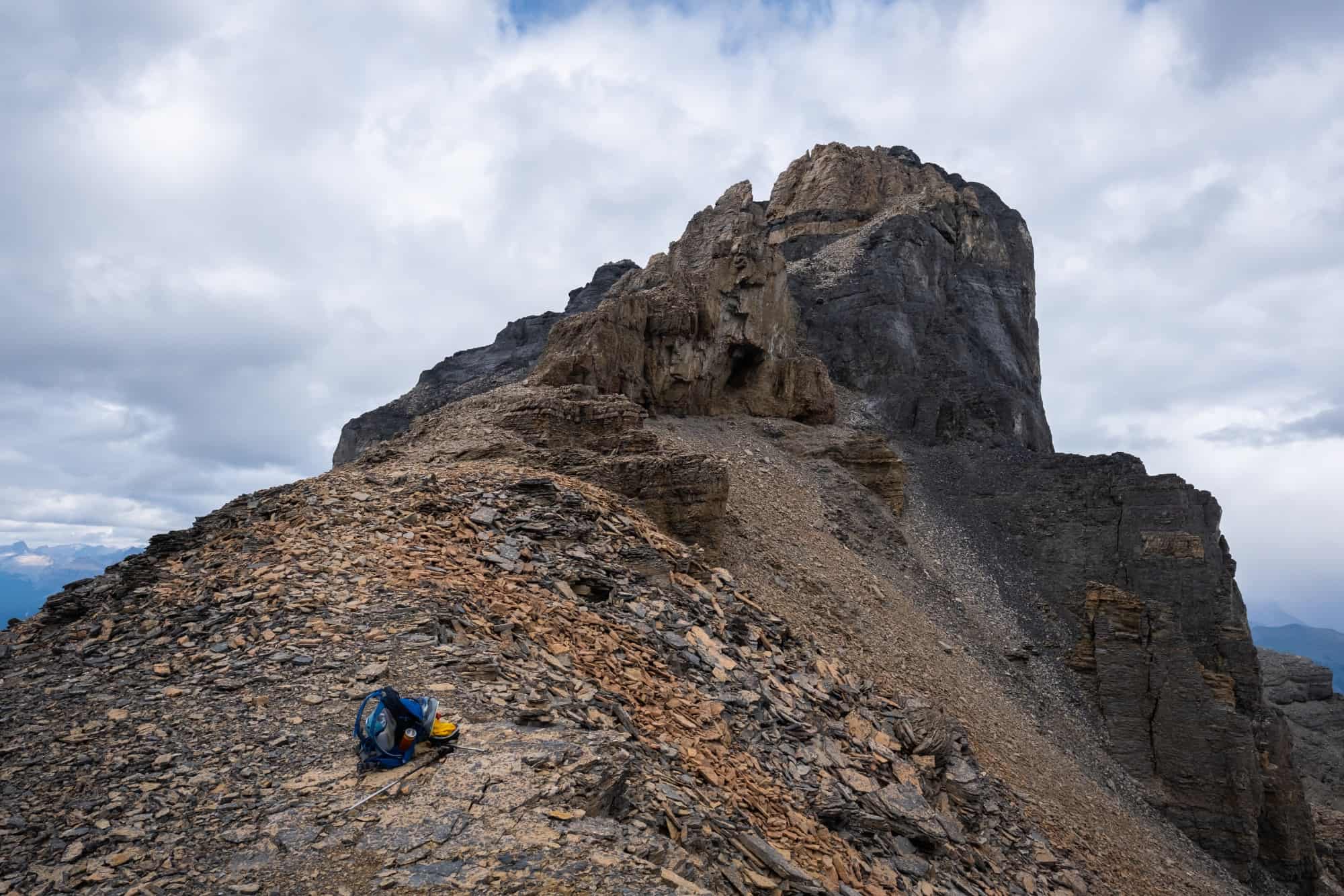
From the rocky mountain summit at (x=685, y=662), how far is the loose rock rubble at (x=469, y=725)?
0.13 ft

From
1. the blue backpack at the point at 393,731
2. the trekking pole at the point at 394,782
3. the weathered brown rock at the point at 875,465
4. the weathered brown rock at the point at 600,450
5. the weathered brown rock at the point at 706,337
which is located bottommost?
the trekking pole at the point at 394,782

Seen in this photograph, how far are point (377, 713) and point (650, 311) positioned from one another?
79.5ft

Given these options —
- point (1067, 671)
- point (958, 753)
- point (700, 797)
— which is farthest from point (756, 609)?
point (1067, 671)

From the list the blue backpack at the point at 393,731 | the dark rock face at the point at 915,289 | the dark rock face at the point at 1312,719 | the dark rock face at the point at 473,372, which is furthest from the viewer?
the dark rock face at the point at 473,372

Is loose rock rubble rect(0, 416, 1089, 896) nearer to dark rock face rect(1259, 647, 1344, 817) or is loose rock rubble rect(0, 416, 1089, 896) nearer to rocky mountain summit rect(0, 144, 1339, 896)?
rocky mountain summit rect(0, 144, 1339, 896)

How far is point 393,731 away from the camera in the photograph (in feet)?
19.4

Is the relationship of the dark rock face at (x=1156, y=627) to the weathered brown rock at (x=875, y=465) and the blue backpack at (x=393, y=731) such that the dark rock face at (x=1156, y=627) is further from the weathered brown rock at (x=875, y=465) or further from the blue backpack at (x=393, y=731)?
the blue backpack at (x=393, y=731)

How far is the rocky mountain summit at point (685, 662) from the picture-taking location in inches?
218

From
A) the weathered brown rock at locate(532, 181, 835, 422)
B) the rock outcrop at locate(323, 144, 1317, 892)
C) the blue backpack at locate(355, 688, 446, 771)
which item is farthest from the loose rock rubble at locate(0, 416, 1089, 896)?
the weathered brown rock at locate(532, 181, 835, 422)

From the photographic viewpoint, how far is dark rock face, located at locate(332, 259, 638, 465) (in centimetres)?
4688

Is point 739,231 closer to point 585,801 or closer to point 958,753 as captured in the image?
point 958,753

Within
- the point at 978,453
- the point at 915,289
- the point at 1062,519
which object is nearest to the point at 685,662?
the point at 1062,519

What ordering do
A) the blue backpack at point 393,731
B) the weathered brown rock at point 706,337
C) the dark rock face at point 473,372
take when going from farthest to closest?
the dark rock face at point 473,372
the weathered brown rock at point 706,337
the blue backpack at point 393,731

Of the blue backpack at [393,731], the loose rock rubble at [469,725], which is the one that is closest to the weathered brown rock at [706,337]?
the loose rock rubble at [469,725]
